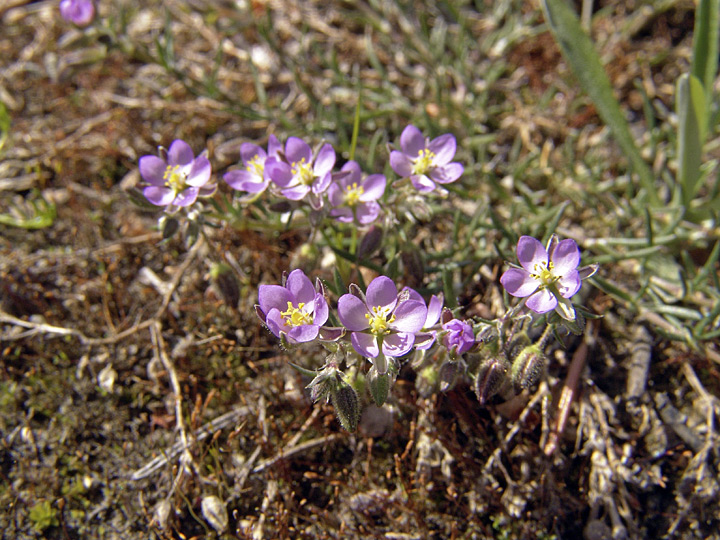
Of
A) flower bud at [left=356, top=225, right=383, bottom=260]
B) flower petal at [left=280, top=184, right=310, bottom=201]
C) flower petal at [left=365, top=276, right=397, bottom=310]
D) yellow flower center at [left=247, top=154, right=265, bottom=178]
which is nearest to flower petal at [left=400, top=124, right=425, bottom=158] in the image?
flower bud at [left=356, top=225, right=383, bottom=260]

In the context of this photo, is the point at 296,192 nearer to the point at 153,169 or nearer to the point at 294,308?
the point at 294,308

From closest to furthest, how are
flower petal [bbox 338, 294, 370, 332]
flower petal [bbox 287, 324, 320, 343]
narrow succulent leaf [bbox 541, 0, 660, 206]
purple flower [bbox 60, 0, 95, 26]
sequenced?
flower petal [bbox 287, 324, 320, 343] → flower petal [bbox 338, 294, 370, 332] → narrow succulent leaf [bbox 541, 0, 660, 206] → purple flower [bbox 60, 0, 95, 26]

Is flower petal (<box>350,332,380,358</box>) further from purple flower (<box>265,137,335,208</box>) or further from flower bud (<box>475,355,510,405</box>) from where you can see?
purple flower (<box>265,137,335,208</box>)

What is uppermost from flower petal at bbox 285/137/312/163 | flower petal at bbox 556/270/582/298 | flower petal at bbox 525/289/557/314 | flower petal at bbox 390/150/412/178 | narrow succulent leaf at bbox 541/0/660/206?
narrow succulent leaf at bbox 541/0/660/206

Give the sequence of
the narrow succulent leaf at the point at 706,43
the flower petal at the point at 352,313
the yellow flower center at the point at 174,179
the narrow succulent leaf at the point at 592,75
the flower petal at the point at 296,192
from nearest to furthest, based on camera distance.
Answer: the flower petal at the point at 352,313 < the flower petal at the point at 296,192 < the yellow flower center at the point at 174,179 < the narrow succulent leaf at the point at 706,43 < the narrow succulent leaf at the point at 592,75

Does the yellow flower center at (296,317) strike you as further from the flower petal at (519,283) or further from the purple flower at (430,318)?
the flower petal at (519,283)

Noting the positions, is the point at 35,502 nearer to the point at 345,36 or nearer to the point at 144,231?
the point at 144,231

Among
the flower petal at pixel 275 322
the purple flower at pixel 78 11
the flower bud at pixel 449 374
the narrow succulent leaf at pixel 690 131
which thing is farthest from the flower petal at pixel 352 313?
the purple flower at pixel 78 11
